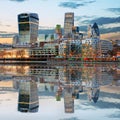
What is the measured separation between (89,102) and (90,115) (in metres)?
3.37

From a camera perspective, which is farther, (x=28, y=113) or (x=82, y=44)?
(x=82, y=44)

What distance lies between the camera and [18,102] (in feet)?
50.3

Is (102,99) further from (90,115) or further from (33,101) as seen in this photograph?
(90,115)

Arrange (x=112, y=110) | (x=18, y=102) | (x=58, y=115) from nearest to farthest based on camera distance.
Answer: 1. (x=58, y=115)
2. (x=112, y=110)
3. (x=18, y=102)

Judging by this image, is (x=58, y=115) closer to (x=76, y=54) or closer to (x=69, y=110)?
(x=69, y=110)

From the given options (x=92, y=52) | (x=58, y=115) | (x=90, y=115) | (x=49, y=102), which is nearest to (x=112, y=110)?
(x=90, y=115)

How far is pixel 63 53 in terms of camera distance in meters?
196

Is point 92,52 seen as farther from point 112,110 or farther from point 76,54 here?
point 112,110

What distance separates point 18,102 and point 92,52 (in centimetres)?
17534

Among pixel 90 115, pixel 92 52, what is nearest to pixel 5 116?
pixel 90 115

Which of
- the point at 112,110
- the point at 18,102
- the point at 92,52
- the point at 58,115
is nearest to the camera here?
the point at 58,115

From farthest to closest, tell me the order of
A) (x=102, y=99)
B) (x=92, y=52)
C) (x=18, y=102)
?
(x=92, y=52) < (x=102, y=99) < (x=18, y=102)

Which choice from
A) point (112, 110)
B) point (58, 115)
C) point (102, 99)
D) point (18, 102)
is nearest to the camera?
point (58, 115)

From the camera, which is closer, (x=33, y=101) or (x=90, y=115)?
(x=90, y=115)
